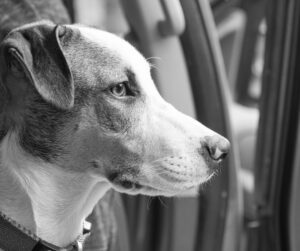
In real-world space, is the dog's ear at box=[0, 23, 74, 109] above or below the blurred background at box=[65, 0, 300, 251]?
above

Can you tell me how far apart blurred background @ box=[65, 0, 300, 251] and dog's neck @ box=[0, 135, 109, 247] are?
1.35 feet

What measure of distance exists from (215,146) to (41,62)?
1.66 feet

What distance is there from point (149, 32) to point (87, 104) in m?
0.55

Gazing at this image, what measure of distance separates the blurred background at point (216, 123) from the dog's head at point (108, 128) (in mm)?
418

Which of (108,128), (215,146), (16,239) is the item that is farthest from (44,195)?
(215,146)

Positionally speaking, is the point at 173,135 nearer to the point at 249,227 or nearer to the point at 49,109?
the point at 49,109

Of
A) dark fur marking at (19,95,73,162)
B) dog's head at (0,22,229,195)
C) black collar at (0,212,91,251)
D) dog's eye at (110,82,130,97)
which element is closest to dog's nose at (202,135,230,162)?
dog's head at (0,22,229,195)

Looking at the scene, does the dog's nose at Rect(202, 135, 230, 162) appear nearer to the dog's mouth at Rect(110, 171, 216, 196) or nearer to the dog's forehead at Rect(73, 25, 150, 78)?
the dog's mouth at Rect(110, 171, 216, 196)

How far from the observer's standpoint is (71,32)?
1866mm

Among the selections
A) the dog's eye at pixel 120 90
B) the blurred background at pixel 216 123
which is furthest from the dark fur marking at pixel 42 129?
the blurred background at pixel 216 123

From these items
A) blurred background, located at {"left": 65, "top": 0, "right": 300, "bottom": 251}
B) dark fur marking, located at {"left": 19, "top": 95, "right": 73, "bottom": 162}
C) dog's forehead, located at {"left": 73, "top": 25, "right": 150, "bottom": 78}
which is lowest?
blurred background, located at {"left": 65, "top": 0, "right": 300, "bottom": 251}

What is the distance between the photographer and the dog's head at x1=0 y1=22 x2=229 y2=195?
177cm

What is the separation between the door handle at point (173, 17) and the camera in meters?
2.16

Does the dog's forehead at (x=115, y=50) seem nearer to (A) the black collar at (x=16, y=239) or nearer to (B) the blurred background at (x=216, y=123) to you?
(B) the blurred background at (x=216, y=123)
